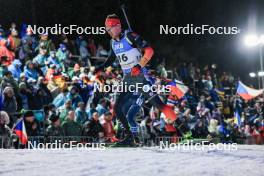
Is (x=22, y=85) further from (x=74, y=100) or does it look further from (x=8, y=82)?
(x=74, y=100)

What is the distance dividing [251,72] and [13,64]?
16511 millimetres

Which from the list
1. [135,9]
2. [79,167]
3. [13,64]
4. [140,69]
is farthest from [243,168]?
[135,9]

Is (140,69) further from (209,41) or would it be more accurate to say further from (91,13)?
(209,41)

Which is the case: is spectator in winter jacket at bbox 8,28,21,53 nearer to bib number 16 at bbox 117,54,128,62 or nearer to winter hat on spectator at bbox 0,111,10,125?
winter hat on spectator at bbox 0,111,10,125

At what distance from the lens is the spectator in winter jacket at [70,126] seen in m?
8.55

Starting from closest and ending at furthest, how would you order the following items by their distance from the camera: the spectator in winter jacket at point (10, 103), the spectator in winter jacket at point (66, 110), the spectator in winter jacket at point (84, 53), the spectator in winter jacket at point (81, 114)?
1. the spectator in winter jacket at point (10, 103)
2. the spectator in winter jacket at point (66, 110)
3. the spectator in winter jacket at point (81, 114)
4. the spectator in winter jacket at point (84, 53)

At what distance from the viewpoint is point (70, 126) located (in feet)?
28.2

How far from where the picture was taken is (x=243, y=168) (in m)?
3.73

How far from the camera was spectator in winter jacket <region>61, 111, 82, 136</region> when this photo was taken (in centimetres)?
855

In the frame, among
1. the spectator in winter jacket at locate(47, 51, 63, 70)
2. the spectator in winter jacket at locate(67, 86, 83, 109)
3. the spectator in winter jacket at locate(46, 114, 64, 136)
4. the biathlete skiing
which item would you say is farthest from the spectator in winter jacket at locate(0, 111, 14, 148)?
the spectator in winter jacket at locate(47, 51, 63, 70)

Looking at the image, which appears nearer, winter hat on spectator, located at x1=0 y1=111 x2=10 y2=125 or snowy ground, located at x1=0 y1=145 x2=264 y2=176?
snowy ground, located at x1=0 y1=145 x2=264 y2=176

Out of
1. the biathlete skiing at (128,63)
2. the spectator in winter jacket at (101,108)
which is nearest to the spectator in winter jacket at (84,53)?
the spectator in winter jacket at (101,108)

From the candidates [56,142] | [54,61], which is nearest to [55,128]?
[56,142]

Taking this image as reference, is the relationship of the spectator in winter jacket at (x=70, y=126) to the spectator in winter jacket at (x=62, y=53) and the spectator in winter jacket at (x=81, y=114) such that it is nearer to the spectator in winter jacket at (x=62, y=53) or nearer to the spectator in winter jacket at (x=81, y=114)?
the spectator in winter jacket at (x=81, y=114)
